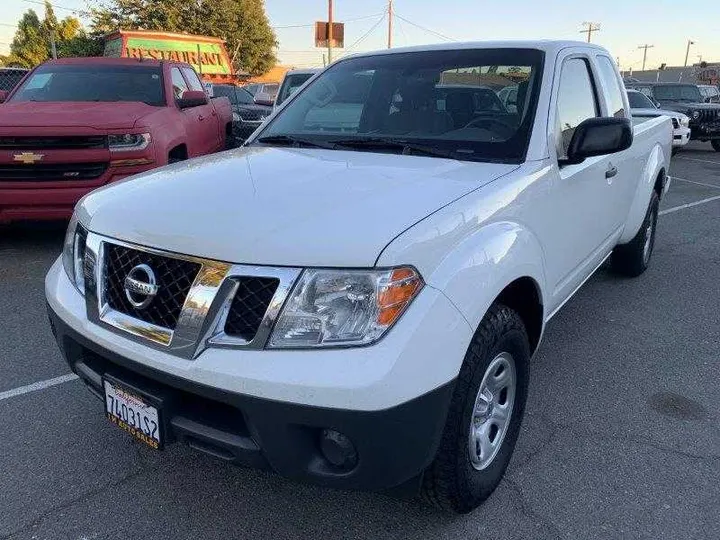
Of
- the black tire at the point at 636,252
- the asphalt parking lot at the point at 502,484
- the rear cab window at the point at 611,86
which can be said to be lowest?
the asphalt parking lot at the point at 502,484

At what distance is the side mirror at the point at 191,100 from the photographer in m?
6.61

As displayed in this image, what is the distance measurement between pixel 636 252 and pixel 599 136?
2.68m

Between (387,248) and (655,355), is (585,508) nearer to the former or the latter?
(387,248)

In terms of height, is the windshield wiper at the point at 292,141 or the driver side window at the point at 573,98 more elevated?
the driver side window at the point at 573,98

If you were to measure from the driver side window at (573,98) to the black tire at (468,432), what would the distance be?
107 centimetres

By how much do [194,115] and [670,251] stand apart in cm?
544

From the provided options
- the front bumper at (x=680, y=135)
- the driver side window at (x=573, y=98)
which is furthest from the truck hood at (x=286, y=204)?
the front bumper at (x=680, y=135)

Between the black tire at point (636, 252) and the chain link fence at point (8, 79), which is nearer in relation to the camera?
the black tire at point (636, 252)

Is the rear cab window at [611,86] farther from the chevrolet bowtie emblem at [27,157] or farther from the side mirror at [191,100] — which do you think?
the chevrolet bowtie emblem at [27,157]

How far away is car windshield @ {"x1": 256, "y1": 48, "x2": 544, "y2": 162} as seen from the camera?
9.19 feet

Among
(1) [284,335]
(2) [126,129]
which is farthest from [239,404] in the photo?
(2) [126,129]

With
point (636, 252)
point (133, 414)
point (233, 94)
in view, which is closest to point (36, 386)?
point (133, 414)

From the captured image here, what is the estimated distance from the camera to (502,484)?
2488 mm

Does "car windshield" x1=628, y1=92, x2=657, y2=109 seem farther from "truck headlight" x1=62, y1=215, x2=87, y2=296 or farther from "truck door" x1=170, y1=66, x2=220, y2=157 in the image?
"truck headlight" x1=62, y1=215, x2=87, y2=296
